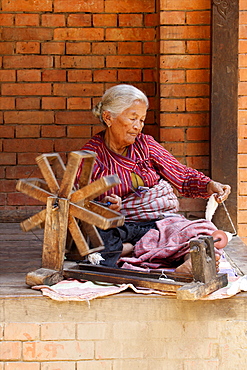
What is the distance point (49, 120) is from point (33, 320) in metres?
2.45

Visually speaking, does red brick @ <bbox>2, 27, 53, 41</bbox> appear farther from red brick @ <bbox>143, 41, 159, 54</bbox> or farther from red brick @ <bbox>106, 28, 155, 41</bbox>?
red brick @ <bbox>143, 41, 159, 54</bbox>

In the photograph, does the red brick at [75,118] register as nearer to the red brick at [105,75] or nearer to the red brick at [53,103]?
the red brick at [53,103]

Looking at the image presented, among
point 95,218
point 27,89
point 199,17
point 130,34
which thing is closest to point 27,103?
point 27,89

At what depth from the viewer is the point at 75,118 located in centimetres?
473

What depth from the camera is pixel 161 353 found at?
2.63 metres

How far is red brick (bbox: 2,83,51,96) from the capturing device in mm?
4711

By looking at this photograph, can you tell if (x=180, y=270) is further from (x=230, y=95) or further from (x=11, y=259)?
(x=230, y=95)

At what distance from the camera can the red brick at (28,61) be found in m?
4.68

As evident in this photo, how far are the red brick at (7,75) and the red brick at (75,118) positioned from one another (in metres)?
0.50

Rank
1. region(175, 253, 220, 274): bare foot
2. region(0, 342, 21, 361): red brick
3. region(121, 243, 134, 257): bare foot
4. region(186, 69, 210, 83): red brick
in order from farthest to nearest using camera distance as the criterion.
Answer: region(186, 69, 210, 83): red brick < region(121, 243, 134, 257): bare foot < region(175, 253, 220, 274): bare foot < region(0, 342, 21, 361): red brick

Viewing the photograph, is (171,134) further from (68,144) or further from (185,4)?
(185,4)

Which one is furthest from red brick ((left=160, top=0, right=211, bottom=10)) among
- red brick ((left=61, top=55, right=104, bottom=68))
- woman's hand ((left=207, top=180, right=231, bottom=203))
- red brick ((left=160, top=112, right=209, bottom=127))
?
woman's hand ((left=207, top=180, right=231, bottom=203))

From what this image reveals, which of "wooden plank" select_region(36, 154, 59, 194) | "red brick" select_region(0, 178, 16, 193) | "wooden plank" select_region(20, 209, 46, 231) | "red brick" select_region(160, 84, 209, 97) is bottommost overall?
"red brick" select_region(0, 178, 16, 193)

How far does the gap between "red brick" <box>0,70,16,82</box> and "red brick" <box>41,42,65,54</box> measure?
0.33m
